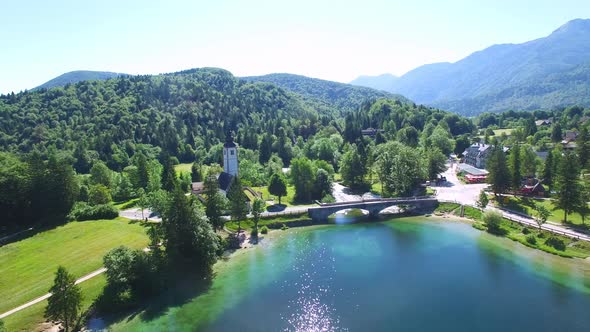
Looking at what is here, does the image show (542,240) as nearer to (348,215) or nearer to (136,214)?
(348,215)

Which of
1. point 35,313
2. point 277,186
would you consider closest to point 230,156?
point 277,186

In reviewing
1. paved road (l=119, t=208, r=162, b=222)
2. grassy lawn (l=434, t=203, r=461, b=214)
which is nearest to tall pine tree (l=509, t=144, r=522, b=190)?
grassy lawn (l=434, t=203, r=461, b=214)

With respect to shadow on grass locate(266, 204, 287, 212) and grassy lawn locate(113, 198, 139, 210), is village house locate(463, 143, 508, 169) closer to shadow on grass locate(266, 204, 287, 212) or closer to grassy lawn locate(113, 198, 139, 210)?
shadow on grass locate(266, 204, 287, 212)

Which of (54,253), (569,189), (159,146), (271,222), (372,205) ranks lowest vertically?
(271,222)

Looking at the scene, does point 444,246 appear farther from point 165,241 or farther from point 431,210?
point 165,241

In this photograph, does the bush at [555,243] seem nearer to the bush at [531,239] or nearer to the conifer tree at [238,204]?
the bush at [531,239]

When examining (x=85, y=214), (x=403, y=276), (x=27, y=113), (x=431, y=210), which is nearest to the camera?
(x=403, y=276)

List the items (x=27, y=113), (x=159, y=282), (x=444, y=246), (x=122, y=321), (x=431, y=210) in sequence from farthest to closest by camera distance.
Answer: (x=27, y=113) < (x=431, y=210) < (x=444, y=246) < (x=159, y=282) < (x=122, y=321)

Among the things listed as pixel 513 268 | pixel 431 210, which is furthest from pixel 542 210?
pixel 431 210
